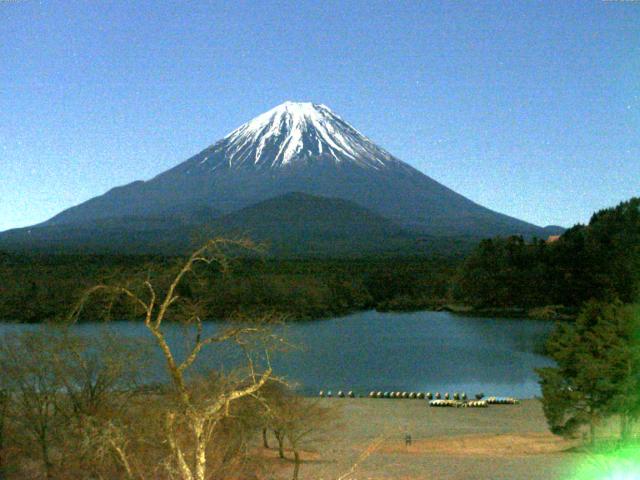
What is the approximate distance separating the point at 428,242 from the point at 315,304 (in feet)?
127

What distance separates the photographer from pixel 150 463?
824 centimetres

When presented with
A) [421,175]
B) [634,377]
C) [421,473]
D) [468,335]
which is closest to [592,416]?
[634,377]

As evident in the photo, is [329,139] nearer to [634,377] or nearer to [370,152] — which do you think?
[370,152]

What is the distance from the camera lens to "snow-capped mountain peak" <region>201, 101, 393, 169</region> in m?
112

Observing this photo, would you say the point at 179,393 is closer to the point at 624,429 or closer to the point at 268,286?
the point at 624,429

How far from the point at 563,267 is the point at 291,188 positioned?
208 ft

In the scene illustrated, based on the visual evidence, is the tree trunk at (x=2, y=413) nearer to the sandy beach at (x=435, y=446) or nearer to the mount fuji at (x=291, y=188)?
the sandy beach at (x=435, y=446)

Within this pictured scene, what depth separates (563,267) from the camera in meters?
43.5

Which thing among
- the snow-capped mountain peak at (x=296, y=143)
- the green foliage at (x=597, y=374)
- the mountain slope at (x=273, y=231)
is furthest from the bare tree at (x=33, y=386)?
the snow-capped mountain peak at (x=296, y=143)

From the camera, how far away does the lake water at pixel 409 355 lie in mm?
22953

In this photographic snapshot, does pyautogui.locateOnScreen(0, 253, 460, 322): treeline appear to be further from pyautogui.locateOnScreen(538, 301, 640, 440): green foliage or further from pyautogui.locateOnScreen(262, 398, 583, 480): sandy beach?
pyautogui.locateOnScreen(538, 301, 640, 440): green foliage

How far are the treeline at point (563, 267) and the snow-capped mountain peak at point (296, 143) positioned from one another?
6588 cm

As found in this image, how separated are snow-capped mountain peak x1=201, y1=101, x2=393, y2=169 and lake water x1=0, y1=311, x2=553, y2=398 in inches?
2832

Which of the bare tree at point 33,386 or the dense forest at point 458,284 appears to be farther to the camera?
the dense forest at point 458,284
